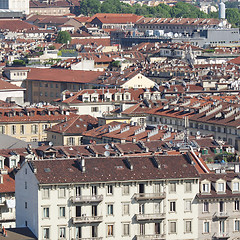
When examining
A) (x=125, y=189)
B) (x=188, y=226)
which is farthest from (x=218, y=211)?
(x=125, y=189)

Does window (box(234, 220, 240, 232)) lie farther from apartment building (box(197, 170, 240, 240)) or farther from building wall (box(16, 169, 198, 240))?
building wall (box(16, 169, 198, 240))

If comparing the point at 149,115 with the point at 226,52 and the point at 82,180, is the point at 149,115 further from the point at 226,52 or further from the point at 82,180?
the point at 226,52

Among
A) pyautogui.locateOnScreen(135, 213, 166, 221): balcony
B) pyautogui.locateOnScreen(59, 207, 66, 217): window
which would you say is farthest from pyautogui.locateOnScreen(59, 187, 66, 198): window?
pyautogui.locateOnScreen(135, 213, 166, 221): balcony

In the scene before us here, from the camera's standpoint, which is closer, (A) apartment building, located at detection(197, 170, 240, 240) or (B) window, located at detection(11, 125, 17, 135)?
(A) apartment building, located at detection(197, 170, 240, 240)

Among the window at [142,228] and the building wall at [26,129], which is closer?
the window at [142,228]

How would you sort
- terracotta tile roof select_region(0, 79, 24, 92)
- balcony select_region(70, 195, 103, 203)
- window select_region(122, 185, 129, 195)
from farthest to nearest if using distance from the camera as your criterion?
terracotta tile roof select_region(0, 79, 24, 92) → window select_region(122, 185, 129, 195) → balcony select_region(70, 195, 103, 203)

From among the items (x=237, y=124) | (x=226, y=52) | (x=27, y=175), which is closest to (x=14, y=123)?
(x=237, y=124)

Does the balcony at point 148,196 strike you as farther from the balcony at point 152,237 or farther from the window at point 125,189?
the balcony at point 152,237

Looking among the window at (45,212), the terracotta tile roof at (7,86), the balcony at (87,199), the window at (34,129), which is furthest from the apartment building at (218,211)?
the terracotta tile roof at (7,86)
